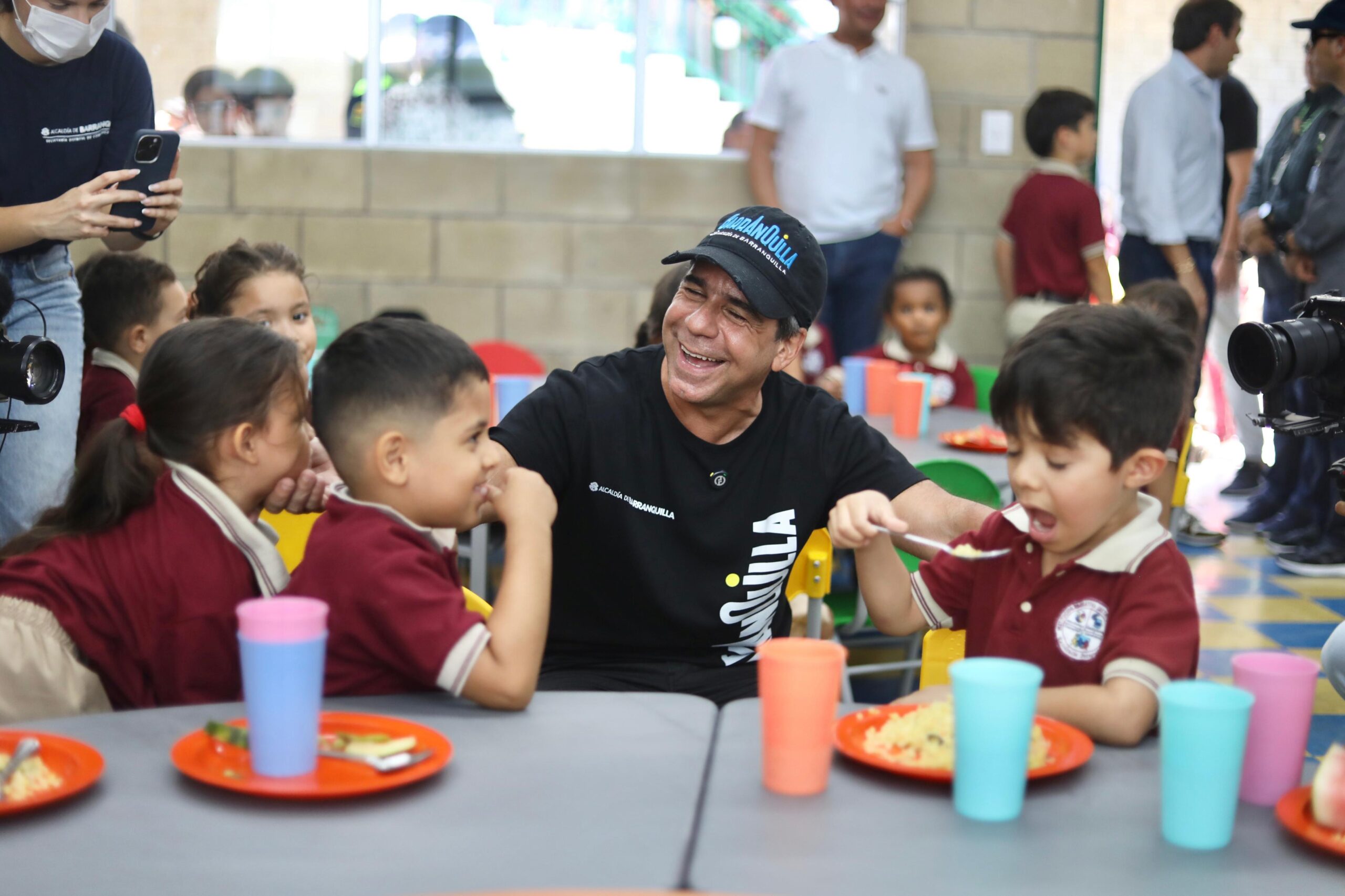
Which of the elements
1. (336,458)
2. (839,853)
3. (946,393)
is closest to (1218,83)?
(946,393)

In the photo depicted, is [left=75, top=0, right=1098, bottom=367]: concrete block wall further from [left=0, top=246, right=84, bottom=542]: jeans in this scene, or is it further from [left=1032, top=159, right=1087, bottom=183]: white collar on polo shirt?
[left=0, top=246, right=84, bottom=542]: jeans

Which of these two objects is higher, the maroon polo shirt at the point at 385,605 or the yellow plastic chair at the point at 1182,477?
the maroon polo shirt at the point at 385,605

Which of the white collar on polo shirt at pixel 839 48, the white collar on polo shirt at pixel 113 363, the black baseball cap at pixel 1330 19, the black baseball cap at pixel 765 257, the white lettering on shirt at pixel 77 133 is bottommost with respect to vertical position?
the white collar on polo shirt at pixel 113 363

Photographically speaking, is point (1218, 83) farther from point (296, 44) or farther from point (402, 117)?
point (296, 44)

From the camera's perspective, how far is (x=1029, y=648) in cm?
161

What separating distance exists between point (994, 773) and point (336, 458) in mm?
910

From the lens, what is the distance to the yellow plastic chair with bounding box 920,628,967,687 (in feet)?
5.97

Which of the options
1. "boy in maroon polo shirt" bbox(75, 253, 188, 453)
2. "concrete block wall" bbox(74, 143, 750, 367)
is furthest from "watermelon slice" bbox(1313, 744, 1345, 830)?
"concrete block wall" bbox(74, 143, 750, 367)

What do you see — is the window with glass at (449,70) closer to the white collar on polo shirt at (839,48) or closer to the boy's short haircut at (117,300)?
the white collar on polo shirt at (839,48)

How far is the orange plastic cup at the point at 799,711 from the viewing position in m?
1.16

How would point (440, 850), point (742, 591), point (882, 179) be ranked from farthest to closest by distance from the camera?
1. point (882, 179)
2. point (742, 591)
3. point (440, 850)

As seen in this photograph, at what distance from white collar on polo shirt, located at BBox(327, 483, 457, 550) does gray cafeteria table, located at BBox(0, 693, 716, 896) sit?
0.98 feet

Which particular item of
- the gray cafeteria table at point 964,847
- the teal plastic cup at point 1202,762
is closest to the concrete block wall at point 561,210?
the gray cafeteria table at point 964,847

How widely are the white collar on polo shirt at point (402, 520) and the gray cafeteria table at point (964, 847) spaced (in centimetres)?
52
